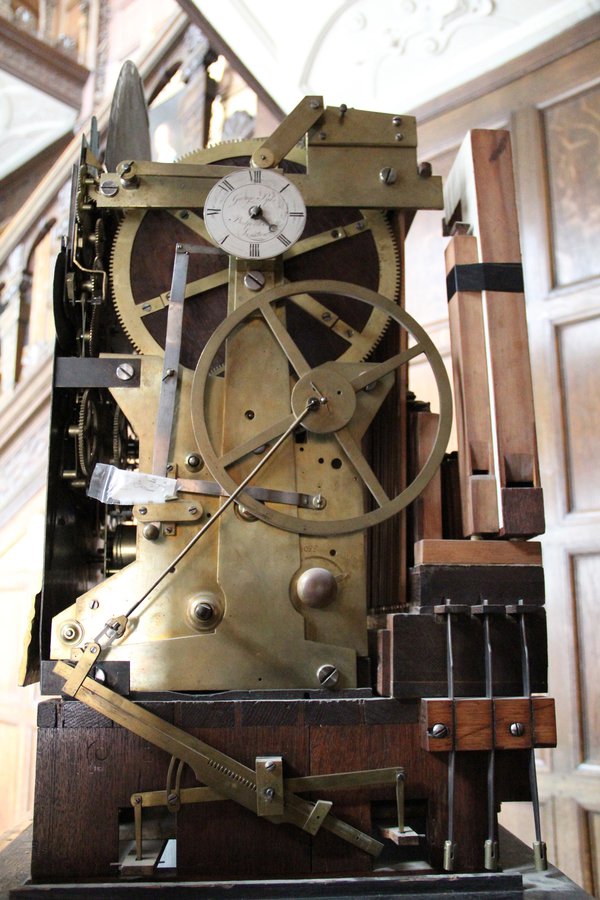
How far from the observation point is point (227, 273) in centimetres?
201

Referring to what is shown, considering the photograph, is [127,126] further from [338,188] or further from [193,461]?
[193,461]

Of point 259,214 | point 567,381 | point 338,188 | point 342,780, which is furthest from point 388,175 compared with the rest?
point 342,780

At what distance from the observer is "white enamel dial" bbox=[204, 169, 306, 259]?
74.6 inches

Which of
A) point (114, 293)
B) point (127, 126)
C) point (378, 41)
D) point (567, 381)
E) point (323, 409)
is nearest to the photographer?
point (323, 409)

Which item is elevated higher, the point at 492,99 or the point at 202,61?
the point at 202,61

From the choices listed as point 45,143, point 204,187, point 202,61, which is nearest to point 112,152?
point 204,187

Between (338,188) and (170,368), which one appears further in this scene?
(338,188)

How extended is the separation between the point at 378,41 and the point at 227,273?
6.97ft

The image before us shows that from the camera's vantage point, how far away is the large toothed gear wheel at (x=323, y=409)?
5.94ft

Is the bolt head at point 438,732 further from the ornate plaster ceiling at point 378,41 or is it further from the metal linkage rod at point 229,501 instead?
the ornate plaster ceiling at point 378,41

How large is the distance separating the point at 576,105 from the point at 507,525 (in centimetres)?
206

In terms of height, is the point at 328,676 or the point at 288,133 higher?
the point at 288,133

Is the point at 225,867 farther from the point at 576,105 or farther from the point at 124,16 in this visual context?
the point at 124,16

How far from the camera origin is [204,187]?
6.62 feet
